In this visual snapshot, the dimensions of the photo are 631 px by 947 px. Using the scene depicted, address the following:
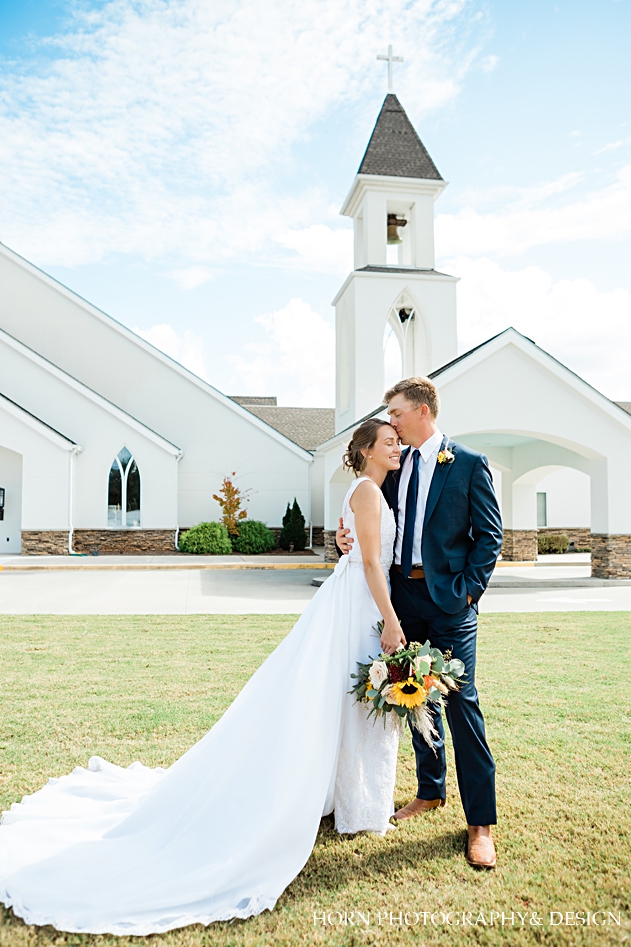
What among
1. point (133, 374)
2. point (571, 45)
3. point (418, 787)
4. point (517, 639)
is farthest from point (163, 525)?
point (418, 787)

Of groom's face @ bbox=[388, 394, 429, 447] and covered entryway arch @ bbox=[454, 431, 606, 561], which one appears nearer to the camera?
groom's face @ bbox=[388, 394, 429, 447]

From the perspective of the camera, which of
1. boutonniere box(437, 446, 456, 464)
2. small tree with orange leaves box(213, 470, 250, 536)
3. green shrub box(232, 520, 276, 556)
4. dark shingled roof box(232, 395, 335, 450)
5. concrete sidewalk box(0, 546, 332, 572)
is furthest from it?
dark shingled roof box(232, 395, 335, 450)

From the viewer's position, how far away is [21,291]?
25.8m

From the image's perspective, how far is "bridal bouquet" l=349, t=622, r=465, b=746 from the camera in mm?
3514

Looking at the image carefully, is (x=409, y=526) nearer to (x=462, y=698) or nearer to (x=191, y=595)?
(x=462, y=698)

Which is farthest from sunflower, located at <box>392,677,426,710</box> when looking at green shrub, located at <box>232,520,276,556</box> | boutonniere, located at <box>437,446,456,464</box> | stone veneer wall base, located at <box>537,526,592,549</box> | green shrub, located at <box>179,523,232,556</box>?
stone veneer wall base, located at <box>537,526,592,549</box>

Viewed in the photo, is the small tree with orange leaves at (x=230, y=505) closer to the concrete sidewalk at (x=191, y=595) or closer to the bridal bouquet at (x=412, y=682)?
the concrete sidewalk at (x=191, y=595)

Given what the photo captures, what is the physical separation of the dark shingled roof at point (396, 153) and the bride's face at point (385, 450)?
62.9 ft

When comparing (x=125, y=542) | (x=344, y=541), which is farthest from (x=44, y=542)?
(x=344, y=541)

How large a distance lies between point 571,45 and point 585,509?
22247 mm

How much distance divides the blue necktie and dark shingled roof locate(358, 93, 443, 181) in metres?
19.3

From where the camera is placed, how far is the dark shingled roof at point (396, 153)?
21.3 meters

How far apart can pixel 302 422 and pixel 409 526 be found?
31.1 meters

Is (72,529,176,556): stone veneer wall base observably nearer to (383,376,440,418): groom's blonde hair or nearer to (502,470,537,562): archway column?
(502,470,537,562): archway column
